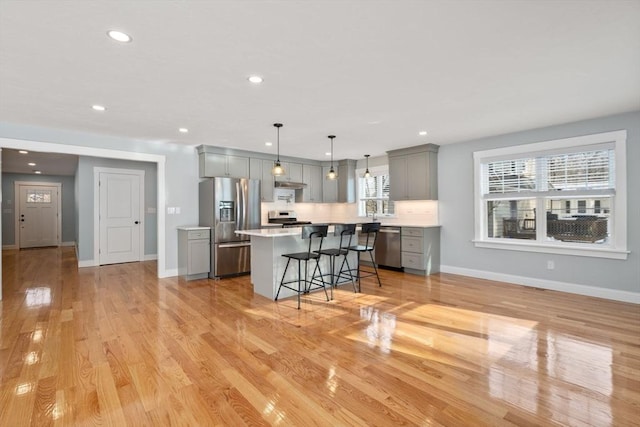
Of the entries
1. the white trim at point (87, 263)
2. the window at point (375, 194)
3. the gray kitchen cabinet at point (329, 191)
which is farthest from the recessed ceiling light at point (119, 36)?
the white trim at point (87, 263)

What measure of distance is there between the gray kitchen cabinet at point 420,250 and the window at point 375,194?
114cm

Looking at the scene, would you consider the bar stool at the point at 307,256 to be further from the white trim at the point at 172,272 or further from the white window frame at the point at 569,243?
the white window frame at the point at 569,243

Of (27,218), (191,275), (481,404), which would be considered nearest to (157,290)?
(191,275)

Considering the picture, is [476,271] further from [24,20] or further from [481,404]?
[24,20]

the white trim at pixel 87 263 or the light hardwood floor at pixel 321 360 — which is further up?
the white trim at pixel 87 263

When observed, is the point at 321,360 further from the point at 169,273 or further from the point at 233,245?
the point at 169,273

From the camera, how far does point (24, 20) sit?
198 centimetres

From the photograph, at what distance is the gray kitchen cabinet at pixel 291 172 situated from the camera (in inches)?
269

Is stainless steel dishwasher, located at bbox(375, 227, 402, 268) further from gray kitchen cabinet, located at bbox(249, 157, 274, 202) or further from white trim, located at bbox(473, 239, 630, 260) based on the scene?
gray kitchen cabinet, located at bbox(249, 157, 274, 202)

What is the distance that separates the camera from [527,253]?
4895 millimetres

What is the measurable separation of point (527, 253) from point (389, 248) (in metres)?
2.25

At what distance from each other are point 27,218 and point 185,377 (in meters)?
10.9

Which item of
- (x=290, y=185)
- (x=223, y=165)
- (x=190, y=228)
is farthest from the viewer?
(x=290, y=185)

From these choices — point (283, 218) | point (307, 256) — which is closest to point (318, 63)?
point (307, 256)
